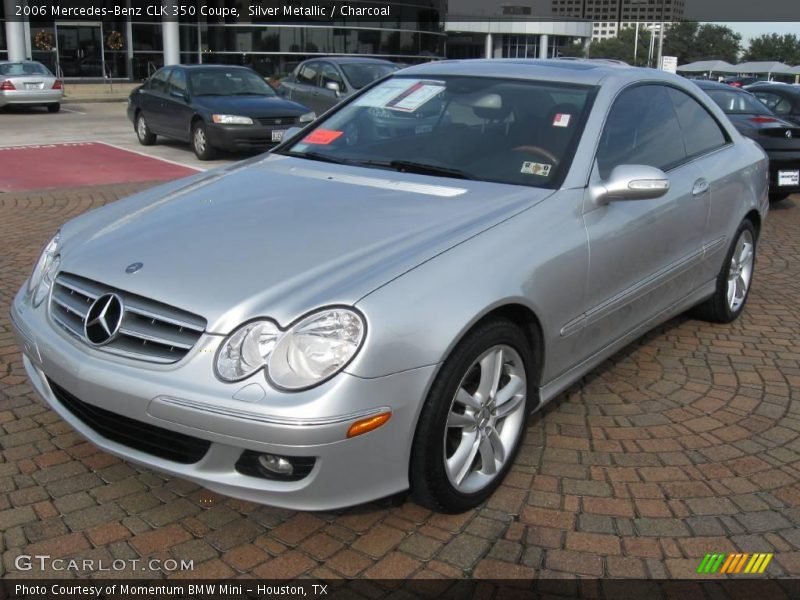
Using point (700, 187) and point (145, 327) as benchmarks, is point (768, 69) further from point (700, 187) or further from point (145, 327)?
point (145, 327)

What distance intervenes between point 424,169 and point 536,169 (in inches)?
20.8

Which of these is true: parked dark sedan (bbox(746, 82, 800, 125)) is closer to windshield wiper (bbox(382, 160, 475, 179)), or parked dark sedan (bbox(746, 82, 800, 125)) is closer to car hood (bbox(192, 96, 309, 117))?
car hood (bbox(192, 96, 309, 117))

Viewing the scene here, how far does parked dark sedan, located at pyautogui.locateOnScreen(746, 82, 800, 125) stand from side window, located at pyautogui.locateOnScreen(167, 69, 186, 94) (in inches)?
390

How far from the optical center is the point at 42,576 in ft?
8.91

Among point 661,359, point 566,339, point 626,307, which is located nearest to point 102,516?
point 566,339

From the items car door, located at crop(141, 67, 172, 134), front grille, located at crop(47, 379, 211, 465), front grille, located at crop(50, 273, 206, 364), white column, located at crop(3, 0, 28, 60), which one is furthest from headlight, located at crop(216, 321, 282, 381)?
white column, located at crop(3, 0, 28, 60)

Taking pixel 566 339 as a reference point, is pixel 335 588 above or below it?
below

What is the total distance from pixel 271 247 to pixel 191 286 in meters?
0.36

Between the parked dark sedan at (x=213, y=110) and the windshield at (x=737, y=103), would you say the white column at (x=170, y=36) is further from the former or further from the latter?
the windshield at (x=737, y=103)

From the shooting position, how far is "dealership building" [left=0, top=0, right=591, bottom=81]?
34.3 m

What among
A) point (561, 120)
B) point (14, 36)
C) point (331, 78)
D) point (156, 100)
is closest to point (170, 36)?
point (14, 36)

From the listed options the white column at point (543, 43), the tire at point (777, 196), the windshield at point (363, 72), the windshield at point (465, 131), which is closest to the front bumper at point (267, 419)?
the windshield at point (465, 131)

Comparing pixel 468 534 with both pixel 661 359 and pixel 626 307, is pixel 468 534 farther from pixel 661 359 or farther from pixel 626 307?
pixel 661 359

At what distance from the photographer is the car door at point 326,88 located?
15.4 meters
